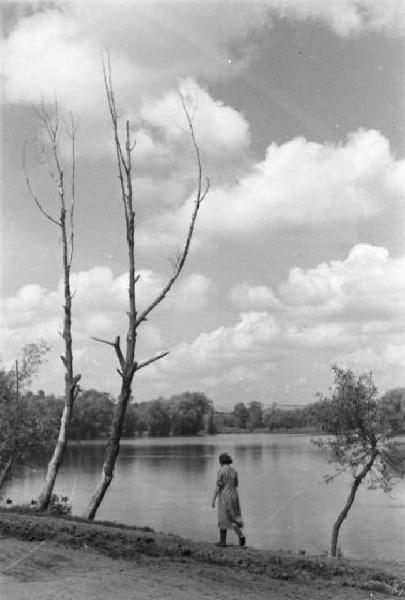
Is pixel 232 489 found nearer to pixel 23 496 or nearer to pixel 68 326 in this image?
pixel 68 326

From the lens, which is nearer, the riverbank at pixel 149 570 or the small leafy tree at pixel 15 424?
the riverbank at pixel 149 570

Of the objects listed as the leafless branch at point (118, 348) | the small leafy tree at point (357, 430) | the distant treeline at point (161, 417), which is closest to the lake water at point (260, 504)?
the small leafy tree at point (357, 430)

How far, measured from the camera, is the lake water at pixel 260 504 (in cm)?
3066

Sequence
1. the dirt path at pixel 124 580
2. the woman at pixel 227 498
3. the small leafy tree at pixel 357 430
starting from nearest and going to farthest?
the dirt path at pixel 124 580 → the woman at pixel 227 498 → the small leafy tree at pixel 357 430

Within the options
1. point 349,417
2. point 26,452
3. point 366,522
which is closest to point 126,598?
point 349,417

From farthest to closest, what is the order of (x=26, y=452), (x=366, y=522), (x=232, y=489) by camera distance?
(x=366, y=522), (x=26, y=452), (x=232, y=489)

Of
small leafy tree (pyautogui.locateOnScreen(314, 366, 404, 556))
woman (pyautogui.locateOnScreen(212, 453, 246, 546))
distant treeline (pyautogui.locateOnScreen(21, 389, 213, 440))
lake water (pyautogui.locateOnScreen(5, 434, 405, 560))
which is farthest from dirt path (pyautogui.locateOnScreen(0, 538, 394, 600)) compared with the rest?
distant treeline (pyautogui.locateOnScreen(21, 389, 213, 440))

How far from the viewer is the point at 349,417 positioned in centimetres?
2303

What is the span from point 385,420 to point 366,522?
1383 cm

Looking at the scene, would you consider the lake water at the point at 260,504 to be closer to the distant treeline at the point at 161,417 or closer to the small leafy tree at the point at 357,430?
the small leafy tree at the point at 357,430

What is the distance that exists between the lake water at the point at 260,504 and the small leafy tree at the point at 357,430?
5.35 meters

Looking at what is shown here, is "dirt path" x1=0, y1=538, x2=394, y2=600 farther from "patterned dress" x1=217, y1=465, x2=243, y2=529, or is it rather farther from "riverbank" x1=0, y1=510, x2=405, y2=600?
"patterned dress" x1=217, y1=465, x2=243, y2=529

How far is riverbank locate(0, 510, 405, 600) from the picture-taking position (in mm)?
9297

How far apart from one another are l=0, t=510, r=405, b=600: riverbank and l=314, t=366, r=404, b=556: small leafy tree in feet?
33.3
